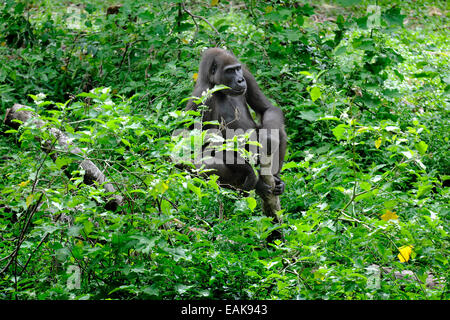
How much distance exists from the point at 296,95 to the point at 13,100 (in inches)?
130

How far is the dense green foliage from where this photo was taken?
279cm

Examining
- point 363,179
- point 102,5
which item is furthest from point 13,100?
point 363,179

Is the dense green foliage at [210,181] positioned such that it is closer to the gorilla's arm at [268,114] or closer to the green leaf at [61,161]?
the green leaf at [61,161]

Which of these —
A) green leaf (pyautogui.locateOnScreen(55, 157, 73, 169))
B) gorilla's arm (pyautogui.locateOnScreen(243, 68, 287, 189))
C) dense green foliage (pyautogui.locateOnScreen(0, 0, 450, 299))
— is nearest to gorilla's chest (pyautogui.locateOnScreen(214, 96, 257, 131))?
gorilla's arm (pyautogui.locateOnScreen(243, 68, 287, 189))

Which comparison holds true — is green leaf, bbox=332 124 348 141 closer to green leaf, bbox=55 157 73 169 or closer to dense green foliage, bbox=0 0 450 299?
dense green foliage, bbox=0 0 450 299

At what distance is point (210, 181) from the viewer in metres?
2.79

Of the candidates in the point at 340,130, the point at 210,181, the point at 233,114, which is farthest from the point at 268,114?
the point at 210,181

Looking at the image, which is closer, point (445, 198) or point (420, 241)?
point (420, 241)

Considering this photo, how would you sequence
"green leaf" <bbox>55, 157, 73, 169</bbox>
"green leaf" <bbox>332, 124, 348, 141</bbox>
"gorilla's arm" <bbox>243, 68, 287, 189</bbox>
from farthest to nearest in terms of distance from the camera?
"gorilla's arm" <bbox>243, 68, 287, 189</bbox> → "green leaf" <bbox>332, 124, 348, 141</bbox> → "green leaf" <bbox>55, 157, 73, 169</bbox>

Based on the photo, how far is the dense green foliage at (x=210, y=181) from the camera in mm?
2791

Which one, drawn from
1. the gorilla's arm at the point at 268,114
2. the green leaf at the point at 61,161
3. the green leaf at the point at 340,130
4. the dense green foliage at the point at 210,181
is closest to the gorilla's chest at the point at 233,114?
the gorilla's arm at the point at 268,114

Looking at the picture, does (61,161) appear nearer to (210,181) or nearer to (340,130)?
(210,181)
